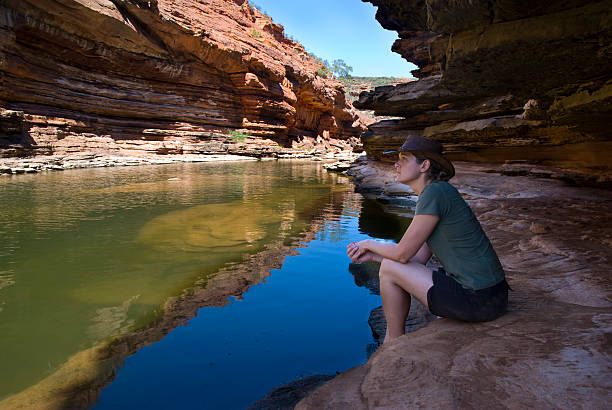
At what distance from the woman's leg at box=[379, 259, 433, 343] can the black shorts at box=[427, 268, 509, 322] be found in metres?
0.08

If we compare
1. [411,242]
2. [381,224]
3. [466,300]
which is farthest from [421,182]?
[381,224]

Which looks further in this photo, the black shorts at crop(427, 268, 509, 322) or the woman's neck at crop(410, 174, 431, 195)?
the woman's neck at crop(410, 174, 431, 195)

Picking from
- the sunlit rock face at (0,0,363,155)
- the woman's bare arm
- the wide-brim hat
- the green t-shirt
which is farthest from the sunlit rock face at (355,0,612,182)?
the sunlit rock face at (0,0,363,155)

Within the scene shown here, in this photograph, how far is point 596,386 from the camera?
1.18 meters

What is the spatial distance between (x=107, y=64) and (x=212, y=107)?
805 cm

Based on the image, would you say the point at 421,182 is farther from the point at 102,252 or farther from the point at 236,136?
the point at 236,136

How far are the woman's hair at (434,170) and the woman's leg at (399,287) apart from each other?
53 centimetres

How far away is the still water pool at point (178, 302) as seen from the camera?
6.82 ft

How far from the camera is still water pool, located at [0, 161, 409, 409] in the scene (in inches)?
81.8

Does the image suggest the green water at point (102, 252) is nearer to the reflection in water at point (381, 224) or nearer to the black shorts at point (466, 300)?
the reflection in water at point (381, 224)

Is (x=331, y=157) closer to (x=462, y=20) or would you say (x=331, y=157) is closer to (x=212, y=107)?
(x=212, y=107)

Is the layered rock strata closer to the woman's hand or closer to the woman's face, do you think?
the woman's hand

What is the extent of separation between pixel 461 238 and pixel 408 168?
521 millimetres

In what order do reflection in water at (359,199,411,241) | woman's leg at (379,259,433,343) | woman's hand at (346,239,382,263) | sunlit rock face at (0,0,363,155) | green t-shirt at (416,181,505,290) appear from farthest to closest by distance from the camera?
1. sunlit rock face at (0,0,363,155)
2. reflection in water at (359,199,411,241)
3. woman's hand at (346,239,382,263)
4. woman's leg at (379,259,433,343)
5. green t-shirt at (416,181,505,290)
